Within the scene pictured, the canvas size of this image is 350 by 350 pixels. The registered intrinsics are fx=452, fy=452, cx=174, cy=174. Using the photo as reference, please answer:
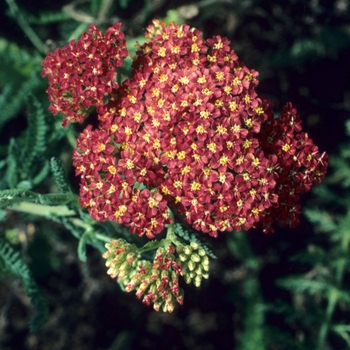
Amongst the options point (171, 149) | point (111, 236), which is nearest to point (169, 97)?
point (171, 149)

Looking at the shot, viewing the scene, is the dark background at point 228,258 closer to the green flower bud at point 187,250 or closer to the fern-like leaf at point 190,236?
the fern-like leaf at point 190,236

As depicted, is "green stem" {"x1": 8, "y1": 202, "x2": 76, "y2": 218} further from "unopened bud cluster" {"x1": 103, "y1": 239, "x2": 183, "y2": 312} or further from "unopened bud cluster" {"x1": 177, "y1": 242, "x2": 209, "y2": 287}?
"unopened bud cluster" {"x1": 177, "y1": 242, "x2": 209, "y2": 287}

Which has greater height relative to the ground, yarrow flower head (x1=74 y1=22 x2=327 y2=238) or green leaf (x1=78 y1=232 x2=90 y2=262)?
yarrow flower head (x1=74 y1=22 x2=327 y2=238)

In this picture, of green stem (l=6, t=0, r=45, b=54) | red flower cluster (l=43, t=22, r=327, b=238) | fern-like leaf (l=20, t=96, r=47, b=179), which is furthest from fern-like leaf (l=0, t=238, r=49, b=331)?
green stem (l=6, t=0, r=45, b=54)

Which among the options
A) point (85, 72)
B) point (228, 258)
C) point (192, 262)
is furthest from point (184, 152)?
point (228, 258)

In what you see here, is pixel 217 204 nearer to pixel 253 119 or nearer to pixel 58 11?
pixel 253 119
